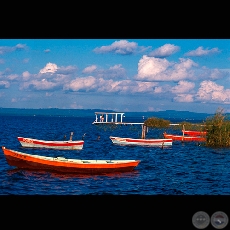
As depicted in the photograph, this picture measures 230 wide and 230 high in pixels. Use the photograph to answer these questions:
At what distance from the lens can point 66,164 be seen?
988 centimetres

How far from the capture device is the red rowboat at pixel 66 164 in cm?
988

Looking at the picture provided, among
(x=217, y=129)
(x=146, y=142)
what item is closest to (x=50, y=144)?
(x=146, y=142)

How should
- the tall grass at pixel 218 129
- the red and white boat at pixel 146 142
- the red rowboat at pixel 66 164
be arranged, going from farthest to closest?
the red and white boat at pixel 146 142 → the tall grass at pixel 218 129 → the red rowboat at pixel 66 164

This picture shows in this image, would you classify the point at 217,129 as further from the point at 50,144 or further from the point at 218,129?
the point at 50,144

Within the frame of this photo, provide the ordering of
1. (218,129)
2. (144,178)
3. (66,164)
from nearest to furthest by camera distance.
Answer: (66,164) → (144,178) → (218,129)

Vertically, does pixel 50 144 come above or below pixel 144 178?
above

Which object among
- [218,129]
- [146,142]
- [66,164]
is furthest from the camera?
[146,142]

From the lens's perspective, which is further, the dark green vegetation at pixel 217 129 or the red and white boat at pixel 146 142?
the red and white boat at pixel 146 142

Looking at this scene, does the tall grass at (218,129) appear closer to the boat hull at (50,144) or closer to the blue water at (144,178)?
the blue water at (144,178)

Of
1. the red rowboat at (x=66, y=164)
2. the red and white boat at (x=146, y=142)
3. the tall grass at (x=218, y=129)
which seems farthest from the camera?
the red and white boat at (x=146, y=142)

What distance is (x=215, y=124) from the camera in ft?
52.1

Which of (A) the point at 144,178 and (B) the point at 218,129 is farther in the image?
(B) the point at 218,129

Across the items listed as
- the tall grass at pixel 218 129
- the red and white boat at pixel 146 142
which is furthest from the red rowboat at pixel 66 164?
the red and white boat at pixel 146 142

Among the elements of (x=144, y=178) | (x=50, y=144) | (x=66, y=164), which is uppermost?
(x=66, y=164)
